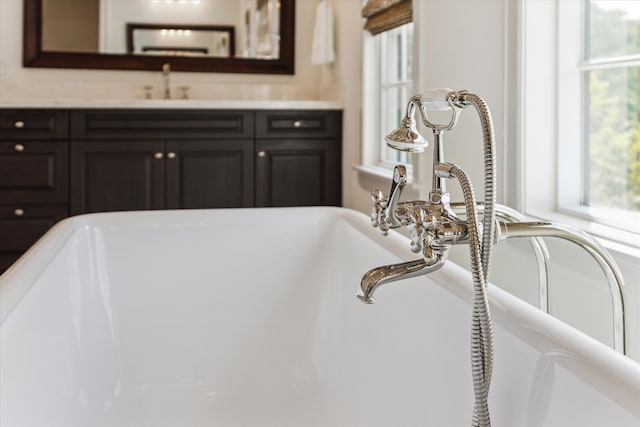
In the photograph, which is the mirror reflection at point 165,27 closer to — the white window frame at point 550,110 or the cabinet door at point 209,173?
the cabinet door at point 209,173

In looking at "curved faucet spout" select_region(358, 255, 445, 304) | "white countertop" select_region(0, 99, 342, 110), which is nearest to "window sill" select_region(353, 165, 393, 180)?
"white countertop" select_region(0, 99, 342, 110)

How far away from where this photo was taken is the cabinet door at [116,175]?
332 cm

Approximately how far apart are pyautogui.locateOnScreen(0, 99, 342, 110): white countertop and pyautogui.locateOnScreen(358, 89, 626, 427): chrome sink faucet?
2.35 m

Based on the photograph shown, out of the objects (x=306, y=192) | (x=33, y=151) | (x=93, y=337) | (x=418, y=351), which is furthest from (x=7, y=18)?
(x=418, y=351)

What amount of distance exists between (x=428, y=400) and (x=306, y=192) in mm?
2262

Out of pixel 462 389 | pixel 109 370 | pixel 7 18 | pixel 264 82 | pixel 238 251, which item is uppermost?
pixel 7 18

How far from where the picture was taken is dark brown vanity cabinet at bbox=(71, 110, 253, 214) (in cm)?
333

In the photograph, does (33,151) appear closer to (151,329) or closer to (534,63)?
(151,329)

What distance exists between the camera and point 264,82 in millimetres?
4102

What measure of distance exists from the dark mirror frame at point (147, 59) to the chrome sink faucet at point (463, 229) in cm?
301

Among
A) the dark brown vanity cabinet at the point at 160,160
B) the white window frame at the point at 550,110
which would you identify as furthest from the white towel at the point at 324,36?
the white window frame at the point at 550,110

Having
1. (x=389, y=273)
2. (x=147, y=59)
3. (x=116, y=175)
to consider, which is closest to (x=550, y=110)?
(x=389, y=273)

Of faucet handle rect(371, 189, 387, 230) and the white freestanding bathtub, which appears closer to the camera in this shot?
the white freestanding bathtub

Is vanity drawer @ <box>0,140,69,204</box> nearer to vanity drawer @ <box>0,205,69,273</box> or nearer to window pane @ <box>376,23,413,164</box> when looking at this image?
vanity drawer @ <box>0,205,69,273</box>
